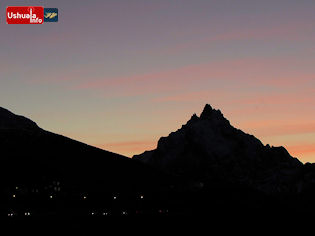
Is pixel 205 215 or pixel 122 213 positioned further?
pixel 205 215

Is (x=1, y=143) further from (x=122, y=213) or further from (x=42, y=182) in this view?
(x=122, y=213)

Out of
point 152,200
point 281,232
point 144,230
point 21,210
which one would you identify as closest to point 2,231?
point 21,210

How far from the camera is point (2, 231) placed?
131625mm

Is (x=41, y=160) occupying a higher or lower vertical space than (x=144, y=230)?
higher

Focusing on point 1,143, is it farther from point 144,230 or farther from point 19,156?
point 144,230

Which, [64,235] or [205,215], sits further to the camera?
[205,215]

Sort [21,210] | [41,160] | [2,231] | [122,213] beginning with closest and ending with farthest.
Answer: [2,231] → [21,210] → [122,213] → [41,160]

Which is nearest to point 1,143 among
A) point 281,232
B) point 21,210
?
point 21,210

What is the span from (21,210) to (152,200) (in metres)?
54.2

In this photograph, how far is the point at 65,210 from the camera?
16775cm

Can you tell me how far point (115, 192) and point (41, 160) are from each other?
27477 mm

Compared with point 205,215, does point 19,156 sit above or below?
above

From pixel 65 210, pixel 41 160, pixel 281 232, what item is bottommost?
pixel 281 232

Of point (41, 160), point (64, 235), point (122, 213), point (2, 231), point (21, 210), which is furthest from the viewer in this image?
point (41, 160)
